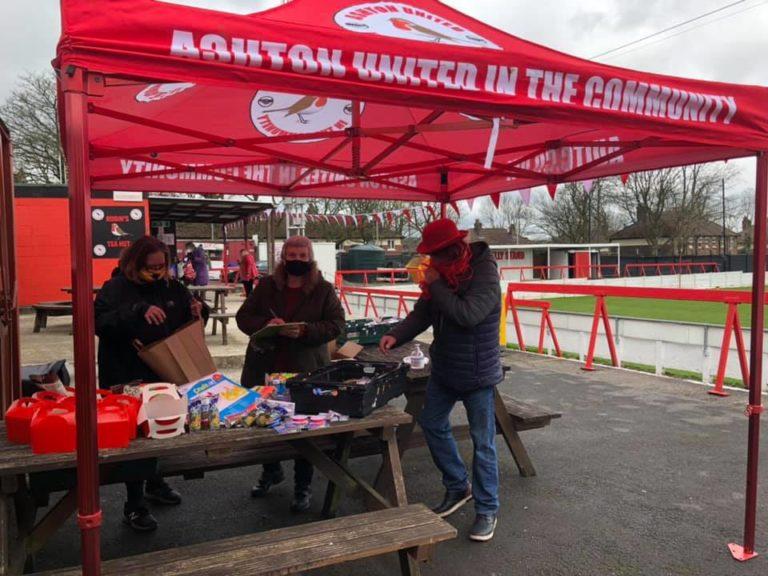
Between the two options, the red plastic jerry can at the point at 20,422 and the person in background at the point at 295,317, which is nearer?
the red plastic jerry can at the point at 20,422

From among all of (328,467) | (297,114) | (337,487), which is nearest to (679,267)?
(297,114)

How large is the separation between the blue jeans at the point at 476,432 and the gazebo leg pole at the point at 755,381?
1334 mm

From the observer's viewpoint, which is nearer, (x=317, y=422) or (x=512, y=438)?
(x=317, y=422)

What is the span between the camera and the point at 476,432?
3391 mm

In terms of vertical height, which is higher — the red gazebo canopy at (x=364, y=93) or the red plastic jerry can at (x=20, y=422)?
the red gazebo canopy at (x=364, y=93)

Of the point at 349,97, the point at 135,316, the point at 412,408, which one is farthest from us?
the point at 412,408

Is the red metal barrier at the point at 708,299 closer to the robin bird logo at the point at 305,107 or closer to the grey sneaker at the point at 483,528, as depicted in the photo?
the grey sneaker at the point at 483,528

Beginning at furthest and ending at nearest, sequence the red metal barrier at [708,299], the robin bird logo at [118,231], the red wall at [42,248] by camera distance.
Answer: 1. the red wall at [42,248]
2. the robin bird logo at [118,231]
3. the red metal barrier at [708,299]

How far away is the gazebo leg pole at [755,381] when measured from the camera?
120 inches

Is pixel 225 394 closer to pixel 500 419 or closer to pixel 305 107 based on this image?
pixel 500 419

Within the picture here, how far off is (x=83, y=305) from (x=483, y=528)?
2.52 meters

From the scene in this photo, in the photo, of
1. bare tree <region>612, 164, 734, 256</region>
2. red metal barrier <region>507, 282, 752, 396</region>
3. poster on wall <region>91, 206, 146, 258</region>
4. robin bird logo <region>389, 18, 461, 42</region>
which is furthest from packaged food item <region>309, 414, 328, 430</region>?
bare tree <region>612, 164, 734, 256</region>

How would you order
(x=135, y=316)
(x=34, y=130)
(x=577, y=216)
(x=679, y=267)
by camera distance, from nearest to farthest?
(x=135, y=316)
(x=34, y=130)
(x=679, y=267)
(x=577, y=216)

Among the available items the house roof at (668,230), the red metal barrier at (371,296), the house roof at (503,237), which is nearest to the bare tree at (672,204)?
the house roof at (668,230)
